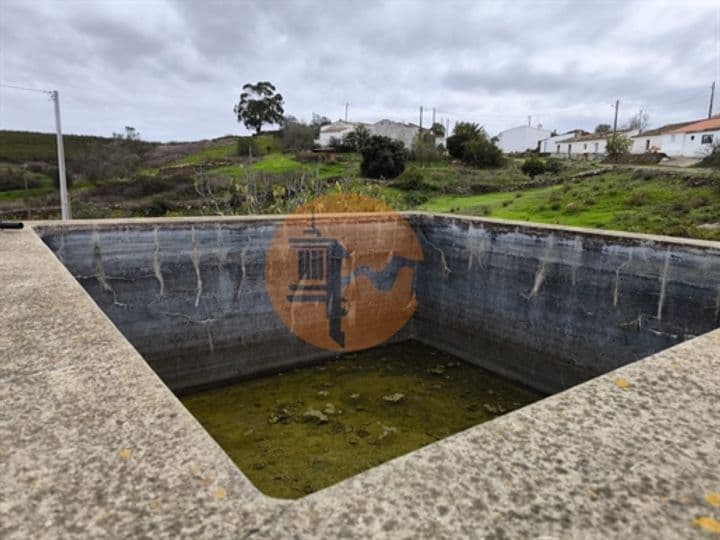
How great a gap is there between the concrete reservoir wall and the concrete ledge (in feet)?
10.5

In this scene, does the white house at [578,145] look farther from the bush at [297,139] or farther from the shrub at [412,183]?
the shrub at [412,183]

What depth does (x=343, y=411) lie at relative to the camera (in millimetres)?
4594

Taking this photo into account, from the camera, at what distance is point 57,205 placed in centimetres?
1684

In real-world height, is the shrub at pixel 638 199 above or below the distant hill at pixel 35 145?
below

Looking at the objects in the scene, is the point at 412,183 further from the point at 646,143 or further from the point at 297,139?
the point at 646,143

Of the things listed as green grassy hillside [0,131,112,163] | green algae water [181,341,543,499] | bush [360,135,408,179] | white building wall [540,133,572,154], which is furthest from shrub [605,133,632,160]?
green grassy hillside [0,131,112,163]

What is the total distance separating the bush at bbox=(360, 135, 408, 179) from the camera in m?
20.0

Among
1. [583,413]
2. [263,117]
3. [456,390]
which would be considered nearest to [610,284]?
[456,390]

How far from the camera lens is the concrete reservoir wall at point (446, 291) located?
4227 millimetres

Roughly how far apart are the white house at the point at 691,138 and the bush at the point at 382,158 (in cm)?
1719

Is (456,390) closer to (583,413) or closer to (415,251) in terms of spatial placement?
(415,251)

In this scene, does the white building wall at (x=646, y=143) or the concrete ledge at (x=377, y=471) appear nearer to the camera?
the concrete ledge at (x=377, y=471)

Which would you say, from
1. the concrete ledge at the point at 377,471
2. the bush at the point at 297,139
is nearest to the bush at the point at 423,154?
the bush at the point at 297,139

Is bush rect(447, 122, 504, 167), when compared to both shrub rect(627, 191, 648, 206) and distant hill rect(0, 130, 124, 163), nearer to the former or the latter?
shrub rect(627, 191, 648, 206)
